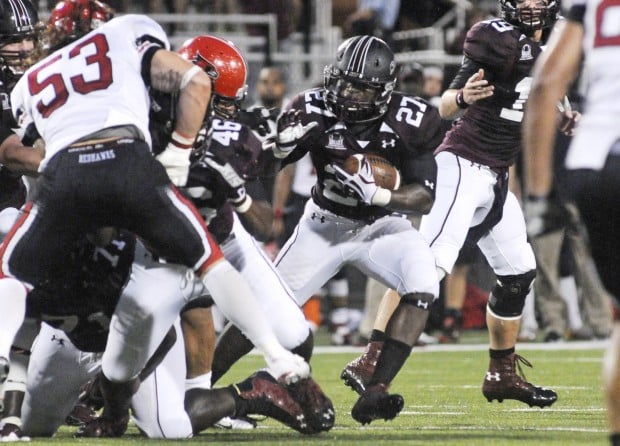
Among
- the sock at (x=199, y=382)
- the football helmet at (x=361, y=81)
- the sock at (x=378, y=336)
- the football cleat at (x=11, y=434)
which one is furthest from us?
the sock at (x=378, y=336)

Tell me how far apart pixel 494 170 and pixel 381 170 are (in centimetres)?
97

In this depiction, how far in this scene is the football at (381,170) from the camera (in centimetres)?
538

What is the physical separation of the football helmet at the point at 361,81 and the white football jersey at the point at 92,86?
1.05 m

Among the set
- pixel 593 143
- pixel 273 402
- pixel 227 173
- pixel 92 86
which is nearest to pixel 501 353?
pixel 273 402

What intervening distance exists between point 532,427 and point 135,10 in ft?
27.8

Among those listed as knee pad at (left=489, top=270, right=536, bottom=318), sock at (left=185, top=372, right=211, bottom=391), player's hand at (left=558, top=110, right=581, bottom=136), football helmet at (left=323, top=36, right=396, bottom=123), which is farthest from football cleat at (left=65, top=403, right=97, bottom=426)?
player's hand at (left=558, top=110, right=581, bottom=136)

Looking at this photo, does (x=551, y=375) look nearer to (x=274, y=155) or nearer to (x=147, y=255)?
(x=274, y=155)

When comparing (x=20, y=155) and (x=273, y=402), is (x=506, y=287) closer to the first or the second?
(x=273, y=402)

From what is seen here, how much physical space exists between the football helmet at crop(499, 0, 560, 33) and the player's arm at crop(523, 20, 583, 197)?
288 centimetres

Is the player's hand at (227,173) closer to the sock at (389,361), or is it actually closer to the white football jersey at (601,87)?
the sock at (389,361)

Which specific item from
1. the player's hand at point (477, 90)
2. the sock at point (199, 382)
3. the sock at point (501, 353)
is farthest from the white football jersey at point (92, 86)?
the sock at point (501, 353)

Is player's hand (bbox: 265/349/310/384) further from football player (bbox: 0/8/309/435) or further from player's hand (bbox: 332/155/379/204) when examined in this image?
player's hand (bbox: 332/155/379/204)

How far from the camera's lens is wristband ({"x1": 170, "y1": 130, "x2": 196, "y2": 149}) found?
4531 mm

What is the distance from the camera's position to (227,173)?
16.0ft
